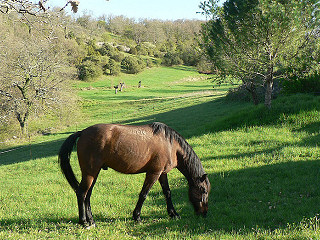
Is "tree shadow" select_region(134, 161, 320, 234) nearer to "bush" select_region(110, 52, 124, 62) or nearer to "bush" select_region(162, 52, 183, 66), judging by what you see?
"bush" select_region(110, 52, 124, 62)

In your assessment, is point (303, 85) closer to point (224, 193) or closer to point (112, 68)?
point (224, 193)

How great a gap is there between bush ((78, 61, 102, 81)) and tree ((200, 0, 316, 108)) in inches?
1759

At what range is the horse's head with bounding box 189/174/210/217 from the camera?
5.78 meters

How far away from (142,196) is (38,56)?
26969 mm

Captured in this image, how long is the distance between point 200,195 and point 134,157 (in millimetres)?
1672

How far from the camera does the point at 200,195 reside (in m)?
5.82

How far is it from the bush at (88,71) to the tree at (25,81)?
90.2ft

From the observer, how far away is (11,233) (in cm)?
505

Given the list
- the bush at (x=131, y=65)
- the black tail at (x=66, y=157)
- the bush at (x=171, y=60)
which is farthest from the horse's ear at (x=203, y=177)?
the bush at (x=171, y=60)

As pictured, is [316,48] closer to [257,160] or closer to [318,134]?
[318,134]

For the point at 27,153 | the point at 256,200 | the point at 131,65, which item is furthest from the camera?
the point at 131,65

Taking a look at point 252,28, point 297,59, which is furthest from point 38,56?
point 297,59

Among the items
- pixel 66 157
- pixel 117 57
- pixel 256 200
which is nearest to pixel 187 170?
pixel 256 200

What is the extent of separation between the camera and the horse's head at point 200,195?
5781mm
